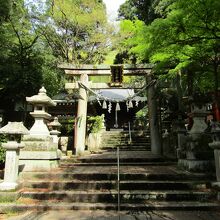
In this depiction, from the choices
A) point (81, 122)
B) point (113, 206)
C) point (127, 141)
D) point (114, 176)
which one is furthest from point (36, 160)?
point (127, 141)

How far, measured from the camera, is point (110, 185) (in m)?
6.88

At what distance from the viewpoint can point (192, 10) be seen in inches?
239

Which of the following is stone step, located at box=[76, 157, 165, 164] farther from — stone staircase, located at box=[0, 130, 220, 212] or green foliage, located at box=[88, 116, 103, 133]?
green foliage, located at box=[88, 116, 103, 133]

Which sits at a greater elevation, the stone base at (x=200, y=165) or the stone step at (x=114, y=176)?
the stone base at (x=200, y=165)

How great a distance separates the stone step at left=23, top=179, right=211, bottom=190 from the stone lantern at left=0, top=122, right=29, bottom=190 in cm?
68

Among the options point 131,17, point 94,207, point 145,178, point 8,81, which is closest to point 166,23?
point 145,178

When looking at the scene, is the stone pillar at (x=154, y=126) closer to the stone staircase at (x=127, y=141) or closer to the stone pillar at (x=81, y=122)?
the stone pillar at (x=81, y=122)

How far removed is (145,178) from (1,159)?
5.31 m

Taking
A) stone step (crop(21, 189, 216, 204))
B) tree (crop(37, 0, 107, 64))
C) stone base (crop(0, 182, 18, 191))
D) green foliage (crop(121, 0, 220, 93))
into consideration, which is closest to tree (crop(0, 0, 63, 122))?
tree (crop(37, 0, 107, 64))

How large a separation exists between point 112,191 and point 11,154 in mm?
2830

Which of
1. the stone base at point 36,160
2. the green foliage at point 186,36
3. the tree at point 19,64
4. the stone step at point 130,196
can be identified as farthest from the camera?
the tree at point 19,64

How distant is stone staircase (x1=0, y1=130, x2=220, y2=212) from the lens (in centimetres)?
589

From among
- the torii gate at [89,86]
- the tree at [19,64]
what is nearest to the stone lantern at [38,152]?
the torii gate at [89,86]

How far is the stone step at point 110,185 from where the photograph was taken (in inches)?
265
